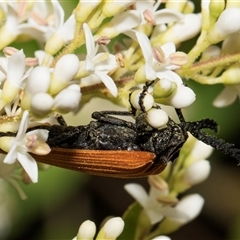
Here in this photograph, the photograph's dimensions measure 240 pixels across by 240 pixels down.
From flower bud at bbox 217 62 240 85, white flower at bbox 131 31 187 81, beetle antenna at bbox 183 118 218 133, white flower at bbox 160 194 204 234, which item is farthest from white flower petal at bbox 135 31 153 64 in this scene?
white flower at bbox 160 194 204 234

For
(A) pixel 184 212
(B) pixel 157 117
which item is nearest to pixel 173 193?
(A) pixel 184 212

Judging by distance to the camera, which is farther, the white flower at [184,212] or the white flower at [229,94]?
the white flower at [184,212]

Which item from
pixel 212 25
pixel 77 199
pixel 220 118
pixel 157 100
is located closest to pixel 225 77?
pixel 212 25

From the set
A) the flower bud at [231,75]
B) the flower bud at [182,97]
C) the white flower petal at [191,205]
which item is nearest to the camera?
the flower bud at [182,97]

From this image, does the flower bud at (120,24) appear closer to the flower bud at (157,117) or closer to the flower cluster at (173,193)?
the flower bud at (157,117)

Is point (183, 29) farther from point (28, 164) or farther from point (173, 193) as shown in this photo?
point (28, 164)

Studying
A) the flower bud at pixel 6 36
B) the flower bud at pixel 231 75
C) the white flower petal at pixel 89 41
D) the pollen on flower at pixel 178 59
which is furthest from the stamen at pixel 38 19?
the flower bud at pixel 231 75

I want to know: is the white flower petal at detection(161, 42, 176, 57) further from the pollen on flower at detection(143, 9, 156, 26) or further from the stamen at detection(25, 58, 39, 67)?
the stamen at detection(25, 58, 39, 67)
